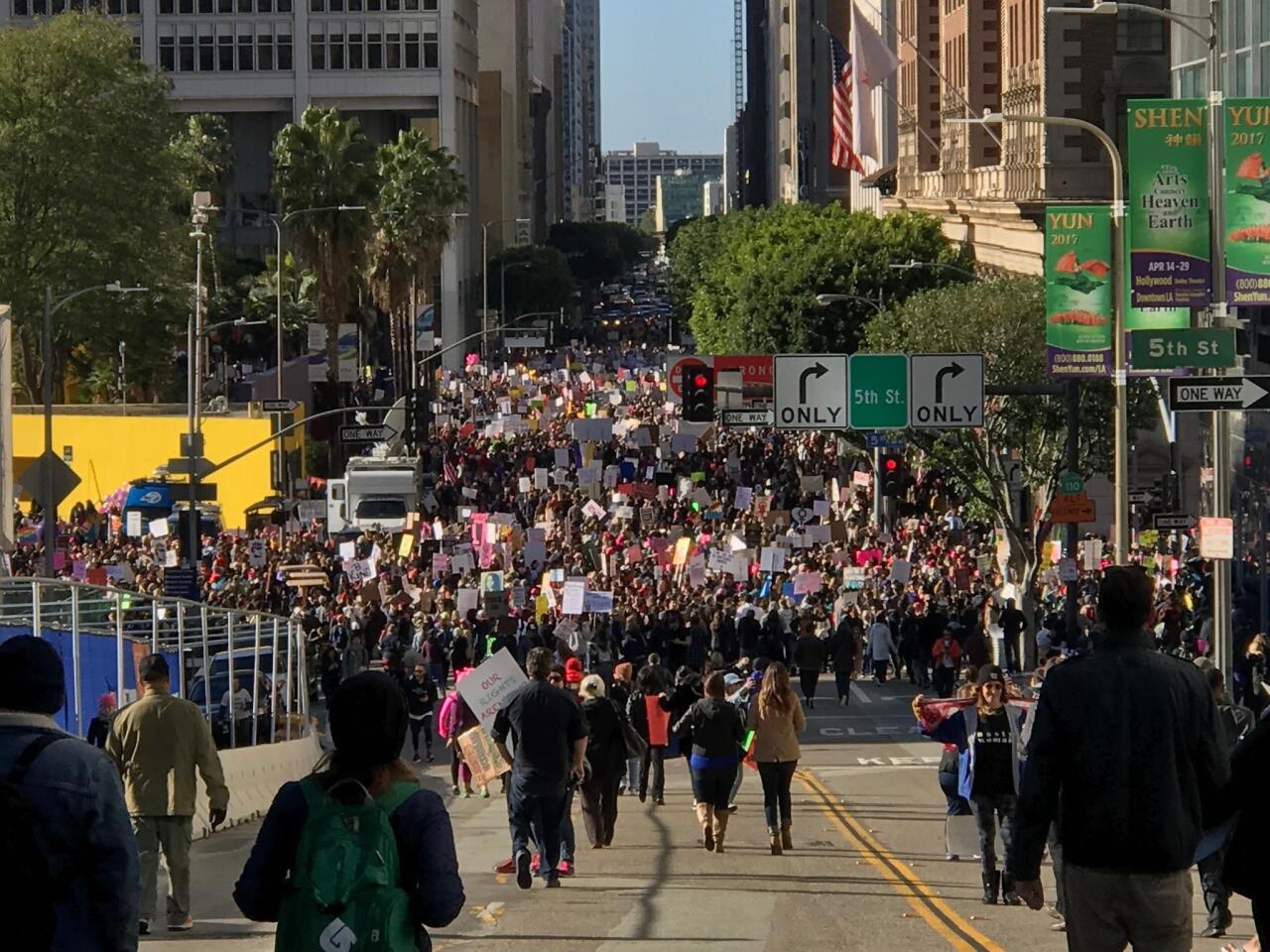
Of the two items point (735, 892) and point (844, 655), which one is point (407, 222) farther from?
point (735, 892)

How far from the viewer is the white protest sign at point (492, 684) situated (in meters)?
16.5

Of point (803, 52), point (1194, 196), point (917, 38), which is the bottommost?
point (1194, 196)

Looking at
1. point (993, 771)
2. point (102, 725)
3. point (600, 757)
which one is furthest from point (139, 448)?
point (993, 771)

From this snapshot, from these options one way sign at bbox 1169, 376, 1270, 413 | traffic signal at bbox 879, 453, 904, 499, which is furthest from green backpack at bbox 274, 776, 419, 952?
traffic signal at bbox 879, 453, 904, 499

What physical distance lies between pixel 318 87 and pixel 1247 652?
314ft

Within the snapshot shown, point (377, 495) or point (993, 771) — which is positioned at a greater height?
point (377, 495)

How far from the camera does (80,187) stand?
216 feet

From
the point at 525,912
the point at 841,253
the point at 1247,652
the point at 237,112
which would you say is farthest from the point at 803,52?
the point at 525,912

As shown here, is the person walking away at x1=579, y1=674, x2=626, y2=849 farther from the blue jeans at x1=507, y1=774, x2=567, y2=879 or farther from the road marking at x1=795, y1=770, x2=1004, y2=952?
the blue jeans at x1=507, y1=774, x2=567, y2=879

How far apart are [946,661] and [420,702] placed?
8.24m

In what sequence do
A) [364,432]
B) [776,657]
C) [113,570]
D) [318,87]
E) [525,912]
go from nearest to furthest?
[525,912] < [776,657] < [113,570] < [364,432] < [318,87]

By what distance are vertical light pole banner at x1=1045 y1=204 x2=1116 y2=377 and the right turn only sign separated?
551 cm

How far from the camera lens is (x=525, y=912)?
43.2 feet

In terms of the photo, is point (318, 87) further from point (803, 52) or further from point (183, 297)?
point (803, 52)
